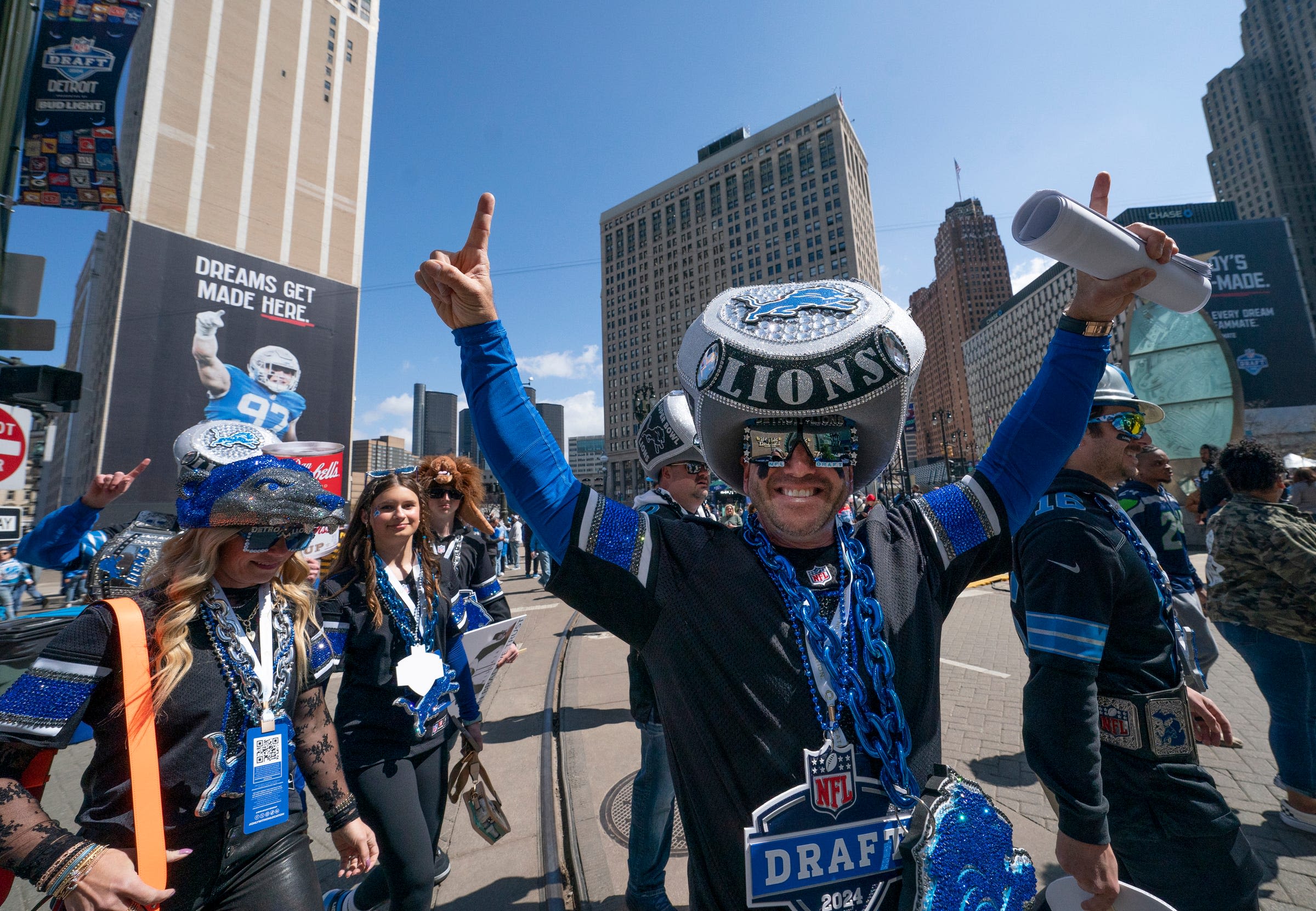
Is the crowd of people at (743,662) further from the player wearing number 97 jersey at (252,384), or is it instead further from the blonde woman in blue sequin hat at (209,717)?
the player wearing number 97 jersey at (252,384)

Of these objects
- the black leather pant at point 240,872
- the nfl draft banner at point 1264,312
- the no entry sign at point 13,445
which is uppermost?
the nfl draft banner at point 1264,312

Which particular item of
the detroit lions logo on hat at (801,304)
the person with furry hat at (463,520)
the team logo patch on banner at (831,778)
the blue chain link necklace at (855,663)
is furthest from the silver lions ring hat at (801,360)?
the person with furry hat at (463,520)

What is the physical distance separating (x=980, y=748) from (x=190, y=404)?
25275 millimetres

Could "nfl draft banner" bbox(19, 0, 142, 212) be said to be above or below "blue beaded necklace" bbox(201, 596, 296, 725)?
above

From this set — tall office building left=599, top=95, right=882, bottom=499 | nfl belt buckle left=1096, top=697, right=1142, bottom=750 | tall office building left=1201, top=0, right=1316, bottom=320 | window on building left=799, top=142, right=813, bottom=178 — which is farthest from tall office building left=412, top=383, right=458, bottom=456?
tall office building left=1201, top=0, right=1316, bottom=320

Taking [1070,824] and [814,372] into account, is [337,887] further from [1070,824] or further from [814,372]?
[814,372]

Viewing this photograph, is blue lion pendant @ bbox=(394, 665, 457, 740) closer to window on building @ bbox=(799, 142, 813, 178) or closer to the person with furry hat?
the person with furry hat

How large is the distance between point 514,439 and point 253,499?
127cm

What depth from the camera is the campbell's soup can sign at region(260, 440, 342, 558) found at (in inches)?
125

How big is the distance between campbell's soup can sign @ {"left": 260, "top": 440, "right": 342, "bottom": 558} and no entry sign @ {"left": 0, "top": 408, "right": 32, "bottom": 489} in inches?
80.7

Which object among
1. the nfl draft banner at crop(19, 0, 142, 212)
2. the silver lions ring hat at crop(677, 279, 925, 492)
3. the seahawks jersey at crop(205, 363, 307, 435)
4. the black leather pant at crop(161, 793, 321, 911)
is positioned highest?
the seahawks jersey at crop(205, 363, 307, 435)

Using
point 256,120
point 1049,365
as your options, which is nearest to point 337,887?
point 1049,365

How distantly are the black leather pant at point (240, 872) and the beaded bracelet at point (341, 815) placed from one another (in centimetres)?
17

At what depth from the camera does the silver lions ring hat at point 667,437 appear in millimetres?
3275
